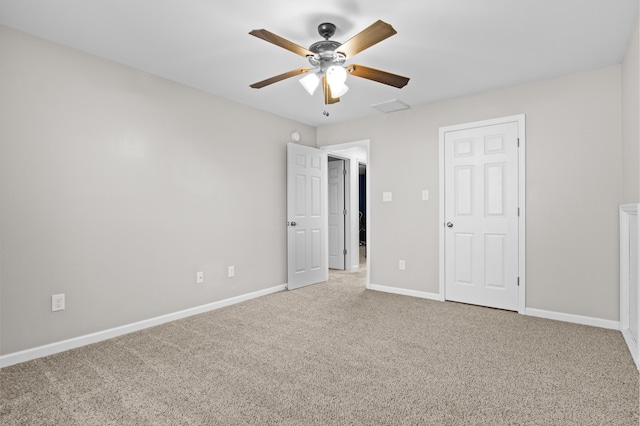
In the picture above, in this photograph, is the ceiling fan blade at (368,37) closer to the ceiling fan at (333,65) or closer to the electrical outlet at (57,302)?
the ceiling fan at (333,65)

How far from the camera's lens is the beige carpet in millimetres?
1789

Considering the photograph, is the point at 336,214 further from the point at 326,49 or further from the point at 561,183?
the point at 326,49

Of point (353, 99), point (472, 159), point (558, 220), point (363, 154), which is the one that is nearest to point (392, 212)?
point (472, 159)

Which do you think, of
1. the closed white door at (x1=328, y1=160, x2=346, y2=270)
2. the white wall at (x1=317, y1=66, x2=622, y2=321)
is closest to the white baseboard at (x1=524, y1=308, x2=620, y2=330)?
the white wall at (x1=317, y1=66, x2=622, y2=321)

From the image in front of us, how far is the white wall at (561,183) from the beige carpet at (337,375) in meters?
0.44

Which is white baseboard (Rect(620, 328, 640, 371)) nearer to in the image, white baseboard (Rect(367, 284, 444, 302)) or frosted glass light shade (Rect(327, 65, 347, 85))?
white baseboard (Rect(367, 284, 444, 302))

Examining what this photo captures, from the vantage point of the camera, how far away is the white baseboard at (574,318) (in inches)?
121

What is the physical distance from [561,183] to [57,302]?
176 inches

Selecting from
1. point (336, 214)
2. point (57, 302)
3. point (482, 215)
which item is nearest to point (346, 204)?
point (336, 214)

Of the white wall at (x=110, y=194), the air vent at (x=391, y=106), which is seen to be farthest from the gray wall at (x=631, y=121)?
the white wall at (x=110, y=194)

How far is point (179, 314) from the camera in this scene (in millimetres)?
3416

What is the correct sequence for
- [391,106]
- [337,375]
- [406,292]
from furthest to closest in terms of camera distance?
[406,292], [391,106], [337,375]

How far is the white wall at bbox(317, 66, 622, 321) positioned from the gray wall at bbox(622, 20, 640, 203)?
16 cm

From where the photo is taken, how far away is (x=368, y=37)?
6.54ft
